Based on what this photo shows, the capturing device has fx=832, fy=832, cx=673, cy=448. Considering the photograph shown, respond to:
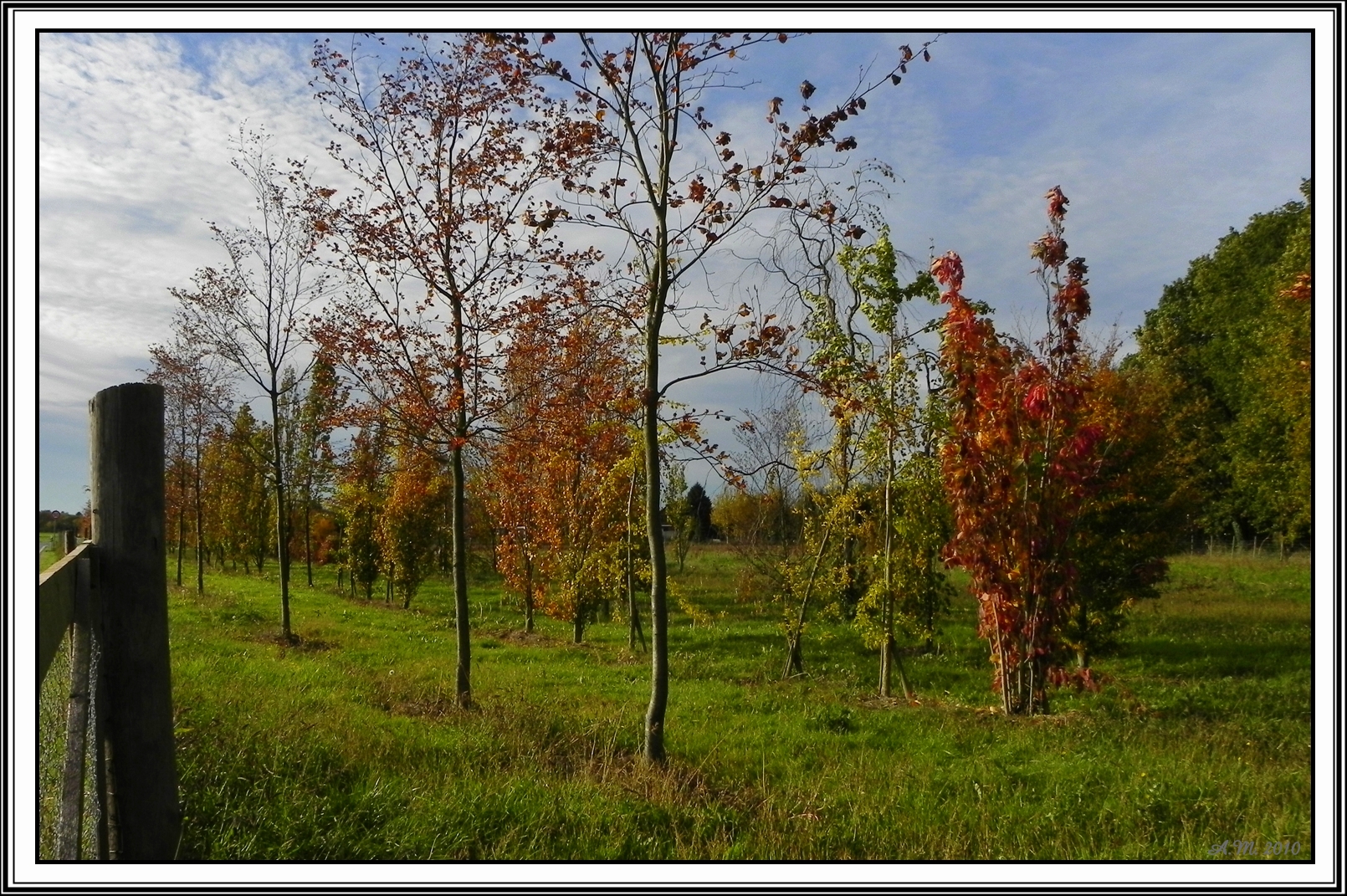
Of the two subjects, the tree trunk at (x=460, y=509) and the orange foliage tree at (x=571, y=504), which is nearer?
the tree trunk at (x=460, y=509)

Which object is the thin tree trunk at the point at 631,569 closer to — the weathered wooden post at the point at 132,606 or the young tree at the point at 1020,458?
the young tree at the point at 1020,458

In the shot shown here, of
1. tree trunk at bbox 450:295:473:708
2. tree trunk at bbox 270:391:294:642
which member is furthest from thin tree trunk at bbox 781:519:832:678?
tree trunk at bbox 270:391:294:642

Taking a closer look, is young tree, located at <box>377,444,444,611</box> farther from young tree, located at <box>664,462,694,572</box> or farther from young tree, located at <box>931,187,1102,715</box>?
young tree, located at <box>931,187,1102,715</box>

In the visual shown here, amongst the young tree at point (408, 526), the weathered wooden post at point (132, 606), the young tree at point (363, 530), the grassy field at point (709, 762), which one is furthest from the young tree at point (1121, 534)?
the young tree at point (363, 530)

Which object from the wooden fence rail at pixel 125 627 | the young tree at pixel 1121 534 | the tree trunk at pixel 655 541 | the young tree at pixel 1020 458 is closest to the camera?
the wooden fence rail at pixel 125 627

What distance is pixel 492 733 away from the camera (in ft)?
20.7

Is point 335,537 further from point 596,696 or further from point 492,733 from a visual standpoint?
point 492,733

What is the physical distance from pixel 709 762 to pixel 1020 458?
427cm

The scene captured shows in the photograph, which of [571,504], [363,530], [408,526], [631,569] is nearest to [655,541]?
[631,569]

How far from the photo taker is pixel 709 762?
20.2ft

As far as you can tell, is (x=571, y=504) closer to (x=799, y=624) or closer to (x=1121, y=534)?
(x=799, y=624)

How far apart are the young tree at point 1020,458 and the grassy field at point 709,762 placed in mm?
1169

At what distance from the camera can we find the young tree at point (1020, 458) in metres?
7.78
